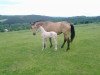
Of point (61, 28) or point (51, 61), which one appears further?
point (61, 28)

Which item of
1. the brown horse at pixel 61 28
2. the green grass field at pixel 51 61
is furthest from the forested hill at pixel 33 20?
the green grass field at pixel 51 61

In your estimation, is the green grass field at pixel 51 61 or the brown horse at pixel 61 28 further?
the brown horse at pixel 61 28

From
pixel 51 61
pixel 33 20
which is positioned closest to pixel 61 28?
pixel 51 61

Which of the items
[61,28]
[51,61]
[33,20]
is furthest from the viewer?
[33,20]

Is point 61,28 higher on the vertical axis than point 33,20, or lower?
higher

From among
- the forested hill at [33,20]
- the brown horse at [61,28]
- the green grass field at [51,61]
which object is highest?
the brown horse at [61,28]

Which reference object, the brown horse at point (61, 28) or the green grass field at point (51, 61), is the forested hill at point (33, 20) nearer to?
the brown horse at point (61, 28)

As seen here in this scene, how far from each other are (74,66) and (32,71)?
2068 mm

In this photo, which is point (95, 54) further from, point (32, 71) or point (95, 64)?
point (32, 71)

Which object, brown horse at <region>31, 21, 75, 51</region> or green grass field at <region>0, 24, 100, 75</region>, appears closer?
green grass field at <region>0, 24, 100, 75</region>

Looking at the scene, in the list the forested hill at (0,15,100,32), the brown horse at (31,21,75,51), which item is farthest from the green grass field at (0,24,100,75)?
the forested hill at (0,15,100,32)

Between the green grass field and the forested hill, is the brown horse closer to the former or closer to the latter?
the green grass field

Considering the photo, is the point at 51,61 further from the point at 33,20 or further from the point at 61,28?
the point at 33,20

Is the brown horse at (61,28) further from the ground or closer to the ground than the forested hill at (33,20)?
A: further from the ground
